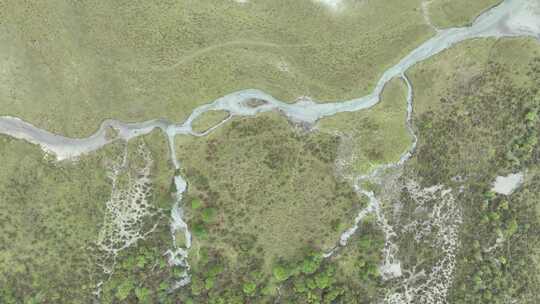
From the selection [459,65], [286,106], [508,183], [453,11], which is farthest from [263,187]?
[453,11]

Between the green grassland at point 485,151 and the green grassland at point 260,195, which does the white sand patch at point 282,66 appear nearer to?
the green grassland at point 260,195

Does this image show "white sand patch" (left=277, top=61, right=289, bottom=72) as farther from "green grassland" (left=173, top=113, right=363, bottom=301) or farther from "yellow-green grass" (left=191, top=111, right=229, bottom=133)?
"yellow-green grass" (left=191, top=111, right=229, bottom=133)

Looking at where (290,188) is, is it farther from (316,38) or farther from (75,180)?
(75,180)

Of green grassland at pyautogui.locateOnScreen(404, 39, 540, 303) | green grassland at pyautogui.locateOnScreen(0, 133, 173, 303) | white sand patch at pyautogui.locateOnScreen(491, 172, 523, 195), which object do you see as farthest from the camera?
white sand patch at pyautogui.locateOnScreen(491, 172, 523, 195)

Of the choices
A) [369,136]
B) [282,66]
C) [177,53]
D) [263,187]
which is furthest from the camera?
[369,136]

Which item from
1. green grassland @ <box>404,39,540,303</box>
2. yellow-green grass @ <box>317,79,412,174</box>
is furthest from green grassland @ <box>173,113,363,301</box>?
green grassland @ <box>404,39,540,303</box>

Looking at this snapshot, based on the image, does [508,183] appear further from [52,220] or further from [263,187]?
[52,220]
